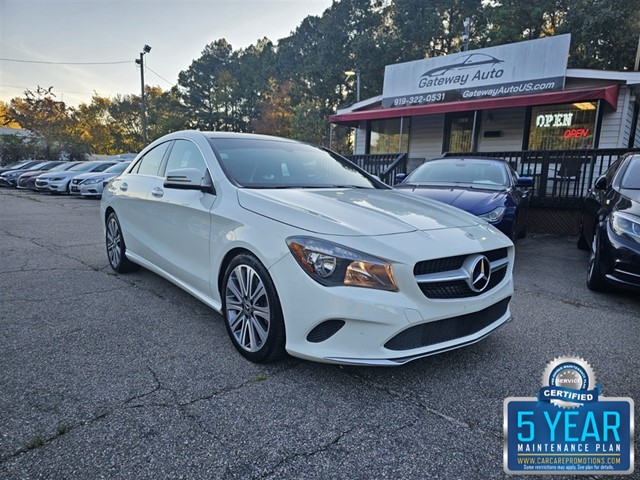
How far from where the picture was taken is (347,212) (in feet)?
8.07

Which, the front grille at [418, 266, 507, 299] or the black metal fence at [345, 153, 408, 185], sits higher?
the black metal fence at [345, 153, 408, 185]

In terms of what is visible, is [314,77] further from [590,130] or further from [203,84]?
[590,130]

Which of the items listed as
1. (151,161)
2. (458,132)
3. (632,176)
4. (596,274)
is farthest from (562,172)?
(151,161)

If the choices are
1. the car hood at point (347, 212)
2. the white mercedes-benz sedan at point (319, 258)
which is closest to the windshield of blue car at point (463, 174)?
the white mercedes-benz sedan at point (319, 258)

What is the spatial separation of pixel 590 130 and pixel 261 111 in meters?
35.5

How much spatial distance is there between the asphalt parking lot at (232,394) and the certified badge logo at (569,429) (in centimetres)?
8

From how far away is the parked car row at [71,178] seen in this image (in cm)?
1439

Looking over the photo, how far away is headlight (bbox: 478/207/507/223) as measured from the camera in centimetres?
487

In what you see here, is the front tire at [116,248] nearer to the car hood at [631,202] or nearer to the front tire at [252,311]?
the front tire at [252,311]

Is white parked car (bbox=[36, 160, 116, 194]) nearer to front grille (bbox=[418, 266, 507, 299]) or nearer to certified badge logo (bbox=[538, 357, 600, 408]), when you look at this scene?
front grille (bbox=[418, 266, 507, 299])

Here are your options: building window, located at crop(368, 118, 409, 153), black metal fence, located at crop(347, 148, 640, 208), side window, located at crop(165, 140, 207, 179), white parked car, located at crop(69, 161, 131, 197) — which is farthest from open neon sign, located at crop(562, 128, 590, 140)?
white parked car, located at crop(69, 161, 131, 197)

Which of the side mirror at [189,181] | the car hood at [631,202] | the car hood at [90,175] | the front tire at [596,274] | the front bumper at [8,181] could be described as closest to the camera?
the side mirror at [189,181]

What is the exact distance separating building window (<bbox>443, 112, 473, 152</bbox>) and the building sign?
1216 mm

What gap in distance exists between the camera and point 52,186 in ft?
51.1
